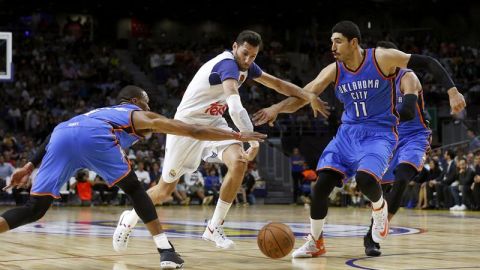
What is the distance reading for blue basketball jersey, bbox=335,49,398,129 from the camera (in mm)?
6863

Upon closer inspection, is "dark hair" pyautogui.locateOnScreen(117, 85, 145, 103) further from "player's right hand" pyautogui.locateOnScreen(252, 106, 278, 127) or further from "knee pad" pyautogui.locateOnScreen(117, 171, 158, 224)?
"player's right hand" pyautogui.locateOnScreen(252, 106, 278, 127)

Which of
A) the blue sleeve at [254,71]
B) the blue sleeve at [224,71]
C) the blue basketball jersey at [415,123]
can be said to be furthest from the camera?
→ the blue basketball jersey at [415,123]

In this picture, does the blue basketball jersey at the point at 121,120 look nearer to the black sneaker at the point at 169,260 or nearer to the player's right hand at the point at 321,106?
the black sneaker at the point at 169,260

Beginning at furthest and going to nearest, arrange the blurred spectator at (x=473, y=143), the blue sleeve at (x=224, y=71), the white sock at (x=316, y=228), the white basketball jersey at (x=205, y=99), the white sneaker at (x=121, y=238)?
the blurred spectator at (x=473, y=143) → the white basketball jersey at (x=205, y=99) → the blue sleeve at (x=224, y=71) → the white sock at (x=316, y=228) → the white sneaker at (x=121, y=238)

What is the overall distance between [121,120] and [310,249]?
6.69ft

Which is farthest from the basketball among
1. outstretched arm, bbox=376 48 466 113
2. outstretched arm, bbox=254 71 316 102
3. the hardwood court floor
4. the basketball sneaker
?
outstretched arm, bbox=376 48 466 113

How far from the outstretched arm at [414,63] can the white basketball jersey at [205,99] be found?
1343 mm

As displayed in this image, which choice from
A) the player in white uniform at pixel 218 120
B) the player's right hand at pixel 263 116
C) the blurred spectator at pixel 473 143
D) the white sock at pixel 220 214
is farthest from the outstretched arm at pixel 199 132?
the blurred spectator at pixel 473 143

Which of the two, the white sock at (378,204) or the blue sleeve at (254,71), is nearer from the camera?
the white sock at (378,204)

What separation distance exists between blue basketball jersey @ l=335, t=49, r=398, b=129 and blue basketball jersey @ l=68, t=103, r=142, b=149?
193 cm

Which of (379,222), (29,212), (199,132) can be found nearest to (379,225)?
(379,222)

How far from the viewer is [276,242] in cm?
631

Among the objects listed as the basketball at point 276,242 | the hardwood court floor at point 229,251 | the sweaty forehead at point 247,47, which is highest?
the sweaty forehead at point 247,47

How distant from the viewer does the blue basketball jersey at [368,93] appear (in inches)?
270
